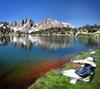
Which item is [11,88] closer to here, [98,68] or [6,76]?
[6,76]

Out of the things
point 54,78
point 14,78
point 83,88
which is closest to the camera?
point 83,88

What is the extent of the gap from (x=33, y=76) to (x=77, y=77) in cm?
986

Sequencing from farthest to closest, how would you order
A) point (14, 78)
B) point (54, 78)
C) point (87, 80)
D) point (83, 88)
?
point (14, 78) < point (54, 78) < point (87, 80) < point (83, 88)

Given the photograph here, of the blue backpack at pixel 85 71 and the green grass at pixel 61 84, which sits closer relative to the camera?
the green grass at pixel 61 84

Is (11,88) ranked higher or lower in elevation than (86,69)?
lower

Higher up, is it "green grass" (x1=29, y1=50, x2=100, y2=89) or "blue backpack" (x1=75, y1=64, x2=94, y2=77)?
"blue backpack" (x1=75, y1=64, x2=94, y2=77)

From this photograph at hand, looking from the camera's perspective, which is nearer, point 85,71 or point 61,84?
point 61,84

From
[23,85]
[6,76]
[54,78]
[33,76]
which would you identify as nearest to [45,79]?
[54,78]

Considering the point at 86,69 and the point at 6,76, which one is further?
the point at 6,76

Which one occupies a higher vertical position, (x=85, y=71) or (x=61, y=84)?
(x=85, y=71)

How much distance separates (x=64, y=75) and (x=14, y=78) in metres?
9.41

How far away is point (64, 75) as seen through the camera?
29.7 metres

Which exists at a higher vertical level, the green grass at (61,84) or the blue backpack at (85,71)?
the blue backpack at (85,71)

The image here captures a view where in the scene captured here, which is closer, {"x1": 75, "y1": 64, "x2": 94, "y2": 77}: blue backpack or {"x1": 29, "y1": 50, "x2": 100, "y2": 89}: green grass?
{"x1": 29, "y1": 50, "x2": 100, "y2": 89}: green grass
